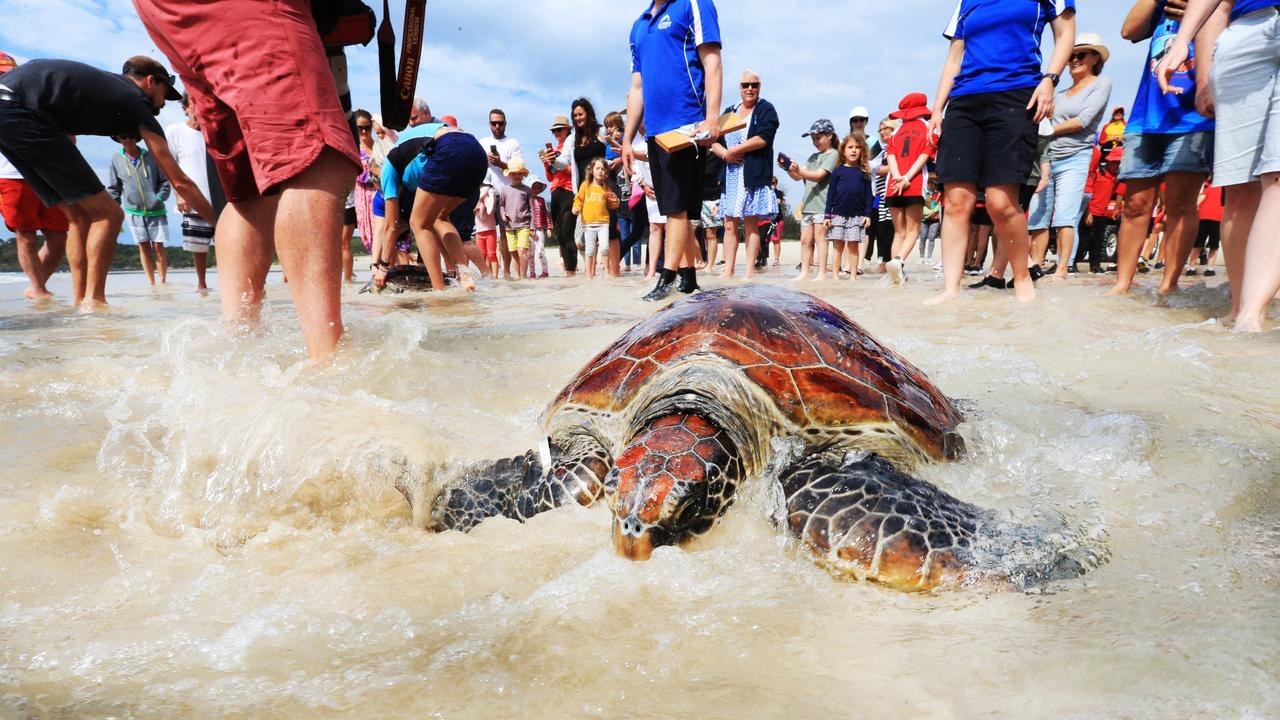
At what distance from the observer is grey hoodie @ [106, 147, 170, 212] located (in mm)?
9602

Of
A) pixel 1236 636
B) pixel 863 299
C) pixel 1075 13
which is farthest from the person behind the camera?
pixel 863 299

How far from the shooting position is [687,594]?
1.28m

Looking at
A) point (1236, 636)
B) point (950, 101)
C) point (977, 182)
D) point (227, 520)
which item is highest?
point (950, 101)

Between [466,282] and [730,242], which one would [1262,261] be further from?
[466,282]

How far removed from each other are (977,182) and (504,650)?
4.78 metres

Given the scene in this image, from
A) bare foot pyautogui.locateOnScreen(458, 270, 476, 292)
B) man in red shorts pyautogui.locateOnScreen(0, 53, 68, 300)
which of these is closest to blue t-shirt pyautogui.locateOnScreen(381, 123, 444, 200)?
bare foot pyautogui.locateOnScreen(458, 270, 476, 292)

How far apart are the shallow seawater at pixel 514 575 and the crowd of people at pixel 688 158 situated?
73cm

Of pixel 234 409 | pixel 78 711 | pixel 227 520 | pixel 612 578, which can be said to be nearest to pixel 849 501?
pixel 612 578

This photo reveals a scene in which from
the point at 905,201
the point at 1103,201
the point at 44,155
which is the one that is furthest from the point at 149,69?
the point at 1103,201

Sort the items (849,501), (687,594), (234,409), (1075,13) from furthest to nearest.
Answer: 1. (1075,13)
2. (234,409)
3. (849,501)
4. (687,594)

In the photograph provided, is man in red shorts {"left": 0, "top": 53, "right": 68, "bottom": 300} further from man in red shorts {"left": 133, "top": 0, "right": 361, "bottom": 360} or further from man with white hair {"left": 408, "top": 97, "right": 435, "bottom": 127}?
man in red shorts {"left": 133, "top": 0, "right": 361, "bottom": 360}

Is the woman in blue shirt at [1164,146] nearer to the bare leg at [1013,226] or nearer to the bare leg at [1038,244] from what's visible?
the bare leg at [1013,226]

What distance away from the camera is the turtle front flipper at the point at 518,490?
175 cm

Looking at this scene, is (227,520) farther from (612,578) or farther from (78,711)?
(612,578)
